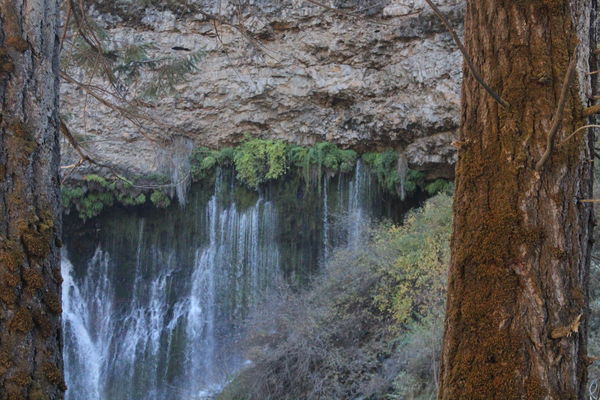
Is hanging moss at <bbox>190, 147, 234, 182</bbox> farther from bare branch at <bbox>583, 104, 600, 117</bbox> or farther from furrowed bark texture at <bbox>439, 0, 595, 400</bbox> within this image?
bare branch at <bbox>583, 104, 600, 117</bbox>

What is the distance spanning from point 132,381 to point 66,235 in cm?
482

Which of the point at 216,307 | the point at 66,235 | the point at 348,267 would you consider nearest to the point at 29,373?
the point at 348,267

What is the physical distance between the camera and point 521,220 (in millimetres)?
2344

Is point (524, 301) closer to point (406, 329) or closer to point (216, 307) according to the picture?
point (406, 329)

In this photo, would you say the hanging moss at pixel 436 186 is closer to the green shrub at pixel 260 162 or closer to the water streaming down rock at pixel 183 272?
the water streaming down rock at pixel 183 272

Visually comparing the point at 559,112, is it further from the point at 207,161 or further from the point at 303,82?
the point at 207,161

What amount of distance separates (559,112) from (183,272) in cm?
1609

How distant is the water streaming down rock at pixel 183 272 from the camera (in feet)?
54.0

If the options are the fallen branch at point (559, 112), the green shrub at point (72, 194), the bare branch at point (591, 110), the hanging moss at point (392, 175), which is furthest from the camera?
the green shrub at point (72, 194)

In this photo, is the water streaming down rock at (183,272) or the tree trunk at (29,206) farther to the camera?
the water streaming down rock at (183,272)

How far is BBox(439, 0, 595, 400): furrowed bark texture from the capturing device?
2.27 metres

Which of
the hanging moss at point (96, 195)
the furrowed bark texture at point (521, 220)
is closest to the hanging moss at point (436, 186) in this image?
the hanging moss at point (96, 195)

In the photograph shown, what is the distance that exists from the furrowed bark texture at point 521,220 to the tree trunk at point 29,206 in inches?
63.9

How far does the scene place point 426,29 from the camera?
16.3m
